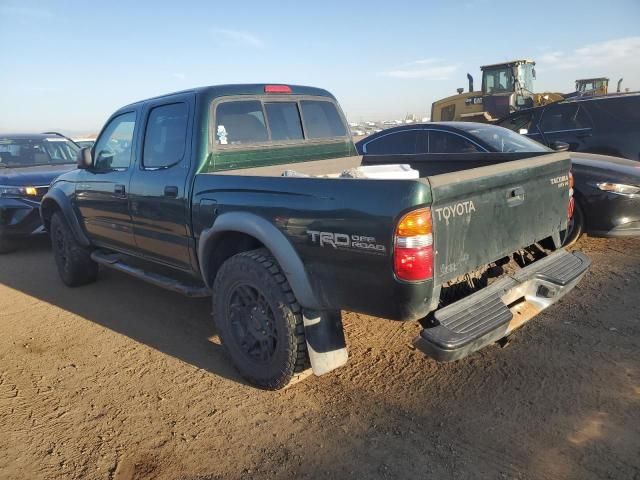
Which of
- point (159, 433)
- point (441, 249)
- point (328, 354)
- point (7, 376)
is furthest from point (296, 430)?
point (7, 376)

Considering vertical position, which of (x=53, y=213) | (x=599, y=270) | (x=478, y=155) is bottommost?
(x=599, y=270)

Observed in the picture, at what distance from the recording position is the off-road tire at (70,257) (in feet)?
18.0

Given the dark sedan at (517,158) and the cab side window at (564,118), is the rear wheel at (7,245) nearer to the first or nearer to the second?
the dark sedan at (517,158)

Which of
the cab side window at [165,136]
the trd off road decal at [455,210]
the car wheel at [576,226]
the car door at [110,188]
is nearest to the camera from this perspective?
the trd off road decal at [455,210]

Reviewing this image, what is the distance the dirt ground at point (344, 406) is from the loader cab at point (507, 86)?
40.1ft

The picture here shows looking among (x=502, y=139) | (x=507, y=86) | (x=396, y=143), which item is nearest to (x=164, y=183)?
(x=396, y=143)

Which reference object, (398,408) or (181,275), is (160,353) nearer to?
(181,275)

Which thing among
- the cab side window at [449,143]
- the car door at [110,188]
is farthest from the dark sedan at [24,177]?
the cab side window at [449,143]

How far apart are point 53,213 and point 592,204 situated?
241 inches

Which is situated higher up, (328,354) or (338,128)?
(338,128)

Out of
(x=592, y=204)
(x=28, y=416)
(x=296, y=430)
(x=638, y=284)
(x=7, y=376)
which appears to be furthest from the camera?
(x=592, y=204)

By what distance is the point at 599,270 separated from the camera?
16.5 ft

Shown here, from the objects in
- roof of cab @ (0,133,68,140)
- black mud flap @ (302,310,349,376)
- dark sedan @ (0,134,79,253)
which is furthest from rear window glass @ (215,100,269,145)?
roof of cab @ (0,133,68,140)

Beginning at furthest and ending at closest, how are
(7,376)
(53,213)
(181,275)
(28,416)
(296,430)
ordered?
(53,213) < (181,275) < (7,376) < (28,416) < (296,430)
